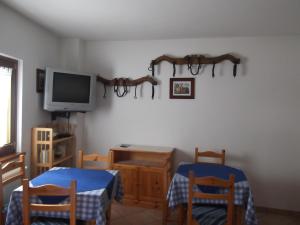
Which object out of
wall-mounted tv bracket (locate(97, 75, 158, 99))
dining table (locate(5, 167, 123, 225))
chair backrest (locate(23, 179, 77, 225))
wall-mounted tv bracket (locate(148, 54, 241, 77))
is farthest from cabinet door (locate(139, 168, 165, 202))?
chair backrest (locate(23, 179, 77, 225))

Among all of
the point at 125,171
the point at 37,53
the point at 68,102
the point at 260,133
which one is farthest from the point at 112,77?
the point at 260,133

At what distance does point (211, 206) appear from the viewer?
2410 millimetres

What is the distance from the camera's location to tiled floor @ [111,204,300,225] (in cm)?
307

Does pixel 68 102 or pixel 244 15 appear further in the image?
pixel 68 102

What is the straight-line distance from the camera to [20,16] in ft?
9.48

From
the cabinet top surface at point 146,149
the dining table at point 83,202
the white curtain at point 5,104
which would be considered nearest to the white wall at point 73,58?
the cabinet top surface at point 146,149

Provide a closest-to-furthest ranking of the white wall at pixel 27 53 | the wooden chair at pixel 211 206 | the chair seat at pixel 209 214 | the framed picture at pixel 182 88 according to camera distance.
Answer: the wooden chair at pixel 211 206, the chair seat at pixel 209 214, the white wall at pixel 27 53, the framed picture at pixel 182 88

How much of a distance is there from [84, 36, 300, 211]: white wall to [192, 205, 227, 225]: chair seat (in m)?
1.31

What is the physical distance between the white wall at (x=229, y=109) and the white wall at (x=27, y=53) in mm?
786

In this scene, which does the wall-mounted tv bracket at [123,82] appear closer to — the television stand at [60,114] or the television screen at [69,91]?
the television screen at [69,91]

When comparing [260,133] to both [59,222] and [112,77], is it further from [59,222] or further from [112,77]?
[59,222]

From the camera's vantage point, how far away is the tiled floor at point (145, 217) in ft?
10.1

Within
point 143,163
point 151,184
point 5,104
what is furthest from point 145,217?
point 5,104

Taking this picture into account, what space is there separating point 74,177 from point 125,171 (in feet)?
3.97
